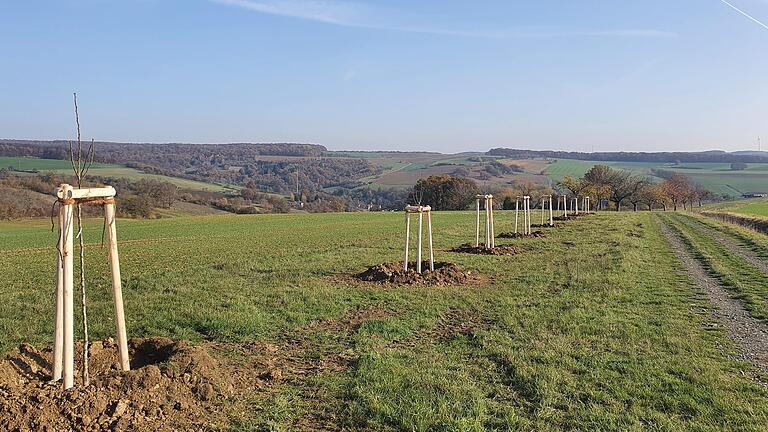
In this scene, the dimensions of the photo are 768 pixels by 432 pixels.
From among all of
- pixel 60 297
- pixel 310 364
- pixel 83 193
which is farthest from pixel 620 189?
pixel 60 297

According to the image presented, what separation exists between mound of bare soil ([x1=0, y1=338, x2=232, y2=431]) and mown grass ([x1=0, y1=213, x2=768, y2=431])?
0.60 meters

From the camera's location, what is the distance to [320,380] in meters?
6.43

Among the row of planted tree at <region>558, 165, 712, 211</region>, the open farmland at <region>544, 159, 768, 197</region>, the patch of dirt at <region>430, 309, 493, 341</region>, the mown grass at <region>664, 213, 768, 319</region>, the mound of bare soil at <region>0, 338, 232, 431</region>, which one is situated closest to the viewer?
the mound of bare soil at <region>0, 338, 232, 431</region>

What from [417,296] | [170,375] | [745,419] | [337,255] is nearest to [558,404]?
[745,419]

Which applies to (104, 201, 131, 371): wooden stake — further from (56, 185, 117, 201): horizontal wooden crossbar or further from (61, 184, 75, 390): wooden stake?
(61, 184, 75, 390): wooden stake

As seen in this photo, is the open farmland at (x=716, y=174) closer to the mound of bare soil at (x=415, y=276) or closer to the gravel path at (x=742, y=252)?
the gravel path at (x=742, y=252)

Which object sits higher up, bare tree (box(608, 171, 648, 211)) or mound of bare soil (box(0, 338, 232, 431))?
bare tree (box(608, 171, 648, 211))

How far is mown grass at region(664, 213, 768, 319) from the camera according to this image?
11.3m

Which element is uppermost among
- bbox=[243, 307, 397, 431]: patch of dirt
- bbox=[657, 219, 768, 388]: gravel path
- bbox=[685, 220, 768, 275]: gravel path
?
bbox=[243, 307, 397, 431]: patch of dirt

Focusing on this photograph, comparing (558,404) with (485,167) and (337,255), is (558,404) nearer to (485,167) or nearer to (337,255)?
(337,255)

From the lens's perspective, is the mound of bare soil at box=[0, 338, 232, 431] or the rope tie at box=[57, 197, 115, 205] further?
the rope tie at box=[57, 197, 115, 205]

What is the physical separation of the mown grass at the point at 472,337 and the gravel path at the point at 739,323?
291 millimetres

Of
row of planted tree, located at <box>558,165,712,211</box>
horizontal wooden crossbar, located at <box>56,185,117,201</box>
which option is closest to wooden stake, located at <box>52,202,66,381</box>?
horizontal wooden crossbar, located at <box>56,185,117,201</box>

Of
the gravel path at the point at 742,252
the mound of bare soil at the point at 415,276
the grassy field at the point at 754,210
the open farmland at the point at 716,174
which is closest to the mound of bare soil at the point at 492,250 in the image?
the mound of bare soil at the point at 415,276
